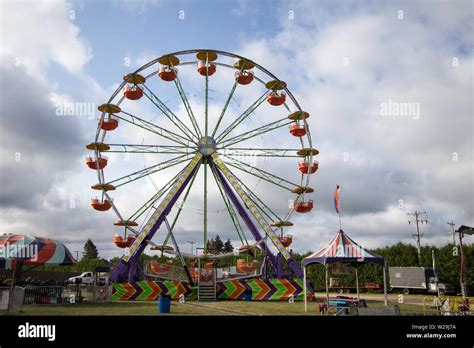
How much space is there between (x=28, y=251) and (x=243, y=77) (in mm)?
14659

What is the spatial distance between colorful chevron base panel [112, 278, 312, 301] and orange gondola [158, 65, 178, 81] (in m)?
11.5

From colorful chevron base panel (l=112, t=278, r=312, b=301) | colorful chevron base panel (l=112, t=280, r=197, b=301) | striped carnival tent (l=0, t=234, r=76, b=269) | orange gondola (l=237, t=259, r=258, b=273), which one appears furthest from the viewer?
orange gondola (l=237, t=259, r=258, b=273)

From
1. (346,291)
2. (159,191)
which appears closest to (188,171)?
(159,191)

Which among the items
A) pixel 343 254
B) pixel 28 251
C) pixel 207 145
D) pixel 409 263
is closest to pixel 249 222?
pixel 207 145

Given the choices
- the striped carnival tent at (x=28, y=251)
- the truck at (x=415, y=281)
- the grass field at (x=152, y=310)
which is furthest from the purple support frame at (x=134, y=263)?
the truck at (x=415, y=281)

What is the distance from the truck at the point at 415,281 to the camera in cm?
3069

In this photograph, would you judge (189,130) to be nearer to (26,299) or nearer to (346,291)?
(26,299)

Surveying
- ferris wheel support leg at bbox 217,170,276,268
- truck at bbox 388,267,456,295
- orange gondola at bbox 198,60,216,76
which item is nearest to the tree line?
truck at bbox 388,267,456,295

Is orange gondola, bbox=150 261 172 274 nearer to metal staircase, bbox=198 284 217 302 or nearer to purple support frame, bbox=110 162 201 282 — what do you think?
purple support frame, bbox=110 162 201 282

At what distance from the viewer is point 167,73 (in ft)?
78.4

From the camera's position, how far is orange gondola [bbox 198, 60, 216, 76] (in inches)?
982

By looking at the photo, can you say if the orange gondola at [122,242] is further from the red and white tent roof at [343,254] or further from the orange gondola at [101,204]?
the red and white tent roof at [343,254]

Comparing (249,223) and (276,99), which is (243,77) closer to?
(276,99)
